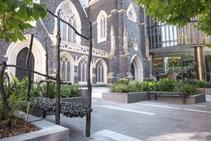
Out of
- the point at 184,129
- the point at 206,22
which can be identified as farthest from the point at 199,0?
the point at 184,129

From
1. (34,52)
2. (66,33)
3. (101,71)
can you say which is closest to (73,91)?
(34,52)

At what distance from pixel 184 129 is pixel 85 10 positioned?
83.6ft

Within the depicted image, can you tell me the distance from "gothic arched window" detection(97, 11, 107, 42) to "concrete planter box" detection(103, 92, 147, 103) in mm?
16026

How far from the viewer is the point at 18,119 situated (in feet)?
14.4

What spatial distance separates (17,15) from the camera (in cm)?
298

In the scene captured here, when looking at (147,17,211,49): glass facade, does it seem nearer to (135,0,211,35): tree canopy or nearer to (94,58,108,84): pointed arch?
(94,58,108,84): pointed arch

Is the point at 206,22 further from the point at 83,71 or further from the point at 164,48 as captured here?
the point at 164,48

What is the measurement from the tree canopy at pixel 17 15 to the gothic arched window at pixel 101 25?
77.3ft

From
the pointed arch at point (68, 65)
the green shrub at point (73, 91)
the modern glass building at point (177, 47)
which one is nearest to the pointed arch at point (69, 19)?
the pointed arch at point (68, 65)

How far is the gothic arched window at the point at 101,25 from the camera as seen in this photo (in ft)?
89.5

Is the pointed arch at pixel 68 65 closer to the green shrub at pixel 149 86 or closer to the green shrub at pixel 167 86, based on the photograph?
the green shrub at pixel 149 86

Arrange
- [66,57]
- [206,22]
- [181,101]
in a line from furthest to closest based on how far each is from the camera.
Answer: [66,57] → [181,101] → [206,22]

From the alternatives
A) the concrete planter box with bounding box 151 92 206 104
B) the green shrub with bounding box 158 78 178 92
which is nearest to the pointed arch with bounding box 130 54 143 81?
the green shrub with bounding box 158 78 178 92

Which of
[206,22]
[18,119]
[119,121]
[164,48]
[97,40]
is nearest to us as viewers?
[18,119]
